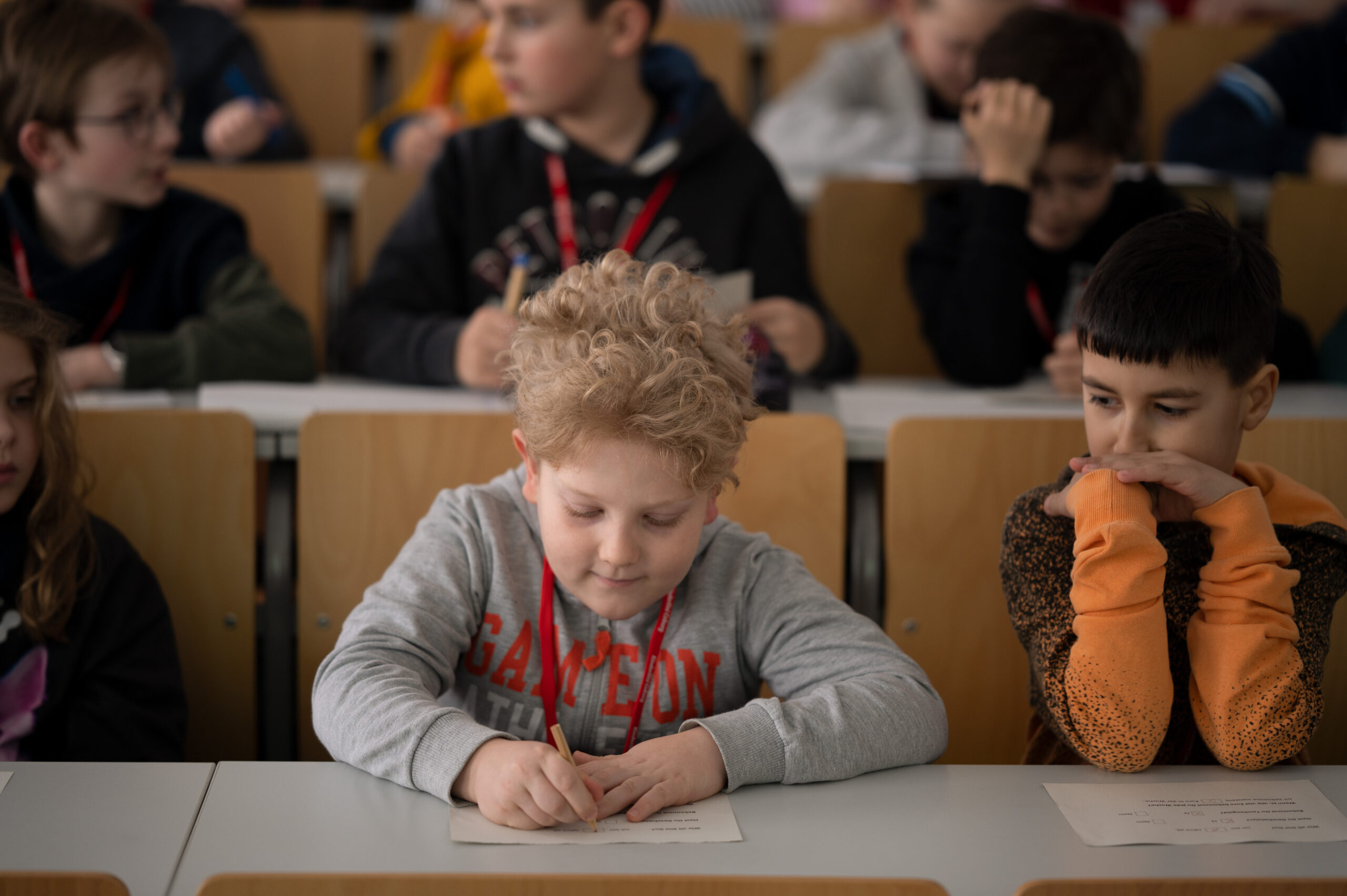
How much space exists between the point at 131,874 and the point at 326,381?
139cm

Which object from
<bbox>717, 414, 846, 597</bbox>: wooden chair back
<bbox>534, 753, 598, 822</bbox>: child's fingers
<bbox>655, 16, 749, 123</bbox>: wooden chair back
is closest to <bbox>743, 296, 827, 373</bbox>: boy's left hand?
<bbox>717, 414, 846, 597</bbox>: wooden chair back

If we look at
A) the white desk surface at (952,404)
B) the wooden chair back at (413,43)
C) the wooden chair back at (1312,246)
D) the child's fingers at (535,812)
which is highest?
the wooden chair back at (413,43)

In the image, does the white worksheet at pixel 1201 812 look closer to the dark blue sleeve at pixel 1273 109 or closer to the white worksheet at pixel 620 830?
the white worksheet at pixel 620 830

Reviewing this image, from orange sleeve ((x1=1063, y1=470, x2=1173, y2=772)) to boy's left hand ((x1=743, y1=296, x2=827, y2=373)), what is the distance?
0.90 m

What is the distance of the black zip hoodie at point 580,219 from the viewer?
229 centimetres

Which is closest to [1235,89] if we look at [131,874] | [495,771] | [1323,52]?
[1323,52]

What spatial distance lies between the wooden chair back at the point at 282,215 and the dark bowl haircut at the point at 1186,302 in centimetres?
175

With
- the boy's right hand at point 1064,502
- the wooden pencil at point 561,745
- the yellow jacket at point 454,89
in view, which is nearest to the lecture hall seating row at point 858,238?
the yellow jacket at point 454,89

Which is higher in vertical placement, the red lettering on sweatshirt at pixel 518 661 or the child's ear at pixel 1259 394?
the child's ear at pixel 1259 394

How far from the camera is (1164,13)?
403 centimetres

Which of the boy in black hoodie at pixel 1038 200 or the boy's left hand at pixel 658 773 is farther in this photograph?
the boy in black hoodie at pixel 1038 200

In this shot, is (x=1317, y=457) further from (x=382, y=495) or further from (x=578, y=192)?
(x=578, y=192)

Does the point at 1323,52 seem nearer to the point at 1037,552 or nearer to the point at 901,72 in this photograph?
the point at 901,72

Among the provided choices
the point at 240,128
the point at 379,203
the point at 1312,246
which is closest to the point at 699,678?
the point at 379,203
